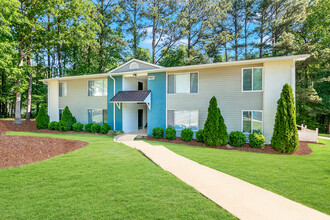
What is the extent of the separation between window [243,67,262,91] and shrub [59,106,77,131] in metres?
13.6

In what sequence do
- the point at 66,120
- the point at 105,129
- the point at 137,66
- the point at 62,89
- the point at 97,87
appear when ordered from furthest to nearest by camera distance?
1. the point at 62,89
2. the point at 97,87
3. the point at 66,120
4. the point at 137,66
5. the point at 105,129

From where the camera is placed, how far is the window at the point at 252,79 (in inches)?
391

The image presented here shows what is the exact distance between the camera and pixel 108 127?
1335cm

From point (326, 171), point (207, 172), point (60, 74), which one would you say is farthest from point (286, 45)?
point (60, 74)

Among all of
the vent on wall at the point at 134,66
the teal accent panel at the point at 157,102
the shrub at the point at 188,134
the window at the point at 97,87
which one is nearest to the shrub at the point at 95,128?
the window at the point at 97,87

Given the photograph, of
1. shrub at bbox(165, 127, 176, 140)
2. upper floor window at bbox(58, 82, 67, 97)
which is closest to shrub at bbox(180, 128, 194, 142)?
shrub at bbox(165, 127, 176, 140)

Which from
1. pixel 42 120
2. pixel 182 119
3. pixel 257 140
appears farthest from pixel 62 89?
pixel 257 140

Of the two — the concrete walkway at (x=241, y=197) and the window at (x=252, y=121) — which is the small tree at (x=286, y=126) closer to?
the window at (x=252, y=121)

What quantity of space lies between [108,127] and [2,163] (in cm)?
819

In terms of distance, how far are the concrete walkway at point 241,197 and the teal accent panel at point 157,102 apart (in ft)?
24.1

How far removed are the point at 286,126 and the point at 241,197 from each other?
6.73 meters

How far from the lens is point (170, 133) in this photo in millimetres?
11148

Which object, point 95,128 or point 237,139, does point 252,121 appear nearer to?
point 237,139

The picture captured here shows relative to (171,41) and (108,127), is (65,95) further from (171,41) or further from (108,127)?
(171,41)
